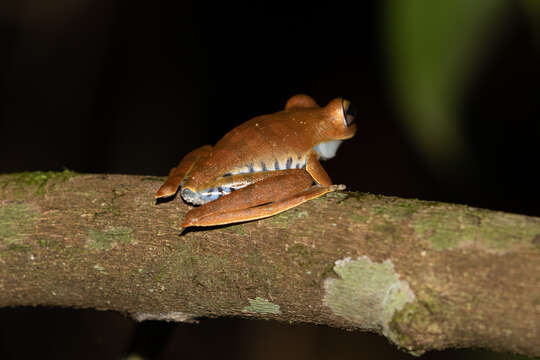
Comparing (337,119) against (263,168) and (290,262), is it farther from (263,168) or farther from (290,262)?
(290,262)

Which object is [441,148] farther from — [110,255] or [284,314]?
[110,255]

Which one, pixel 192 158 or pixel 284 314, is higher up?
pixel 192 158

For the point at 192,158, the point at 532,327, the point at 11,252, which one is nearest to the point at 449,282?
the point at 532,327

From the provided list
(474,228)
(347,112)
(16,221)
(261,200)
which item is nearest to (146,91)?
(347,112)

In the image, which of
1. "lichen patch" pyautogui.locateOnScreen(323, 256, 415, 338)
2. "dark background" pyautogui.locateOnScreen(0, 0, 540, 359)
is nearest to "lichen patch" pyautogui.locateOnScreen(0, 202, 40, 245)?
"lichen patch" pyautogui.locateOnScreen(323, 256, 415, 338)

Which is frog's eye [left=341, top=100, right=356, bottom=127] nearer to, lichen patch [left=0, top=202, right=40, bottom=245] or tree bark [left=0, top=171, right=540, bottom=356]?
tree bark [left=0, top=171, right=540, bottom=356]

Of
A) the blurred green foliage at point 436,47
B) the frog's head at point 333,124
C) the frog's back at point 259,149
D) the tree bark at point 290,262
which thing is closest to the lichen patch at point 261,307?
the tree bark at point 290,262
